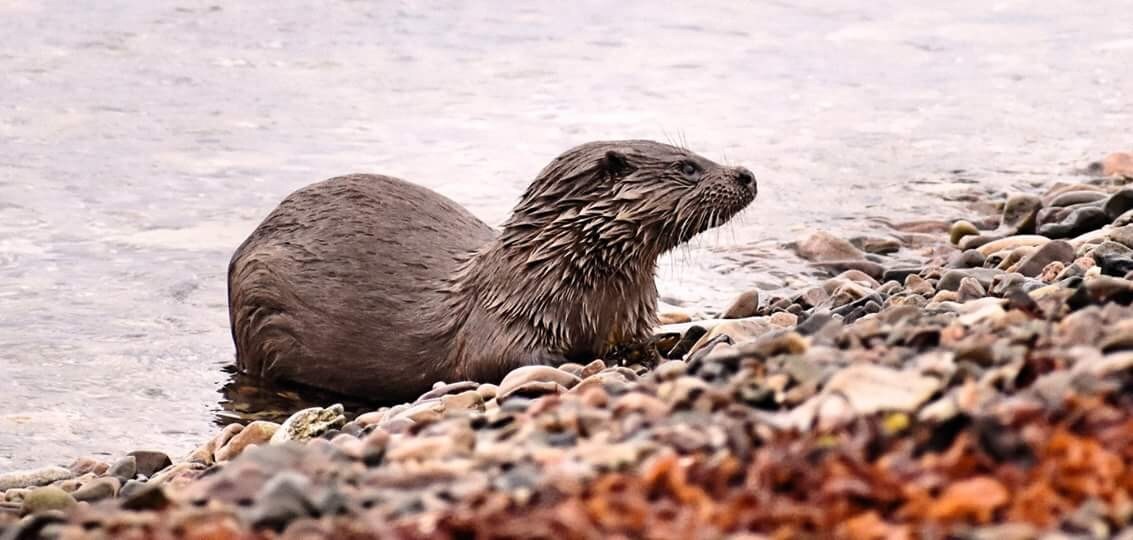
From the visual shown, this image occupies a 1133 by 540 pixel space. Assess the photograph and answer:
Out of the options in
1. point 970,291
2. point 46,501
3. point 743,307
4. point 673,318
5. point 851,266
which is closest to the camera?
point 46,501

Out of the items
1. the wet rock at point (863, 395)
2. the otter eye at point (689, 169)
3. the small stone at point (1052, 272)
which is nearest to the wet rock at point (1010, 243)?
the small stone at point (1052, 272)

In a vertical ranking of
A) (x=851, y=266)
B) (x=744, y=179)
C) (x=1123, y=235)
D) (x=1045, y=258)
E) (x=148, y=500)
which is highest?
(x=148, y=500)

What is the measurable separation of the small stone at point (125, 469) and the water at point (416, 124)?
547 millimetres

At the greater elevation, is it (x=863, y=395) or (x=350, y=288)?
(x=863, y=395)

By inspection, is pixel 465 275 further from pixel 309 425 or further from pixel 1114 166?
pixel 1114 166

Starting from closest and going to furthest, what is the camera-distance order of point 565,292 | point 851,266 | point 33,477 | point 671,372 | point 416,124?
point 671,372 → point 33,477 → point 565,292 → point 851,266 → point 416,124

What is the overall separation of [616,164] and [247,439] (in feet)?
6.29

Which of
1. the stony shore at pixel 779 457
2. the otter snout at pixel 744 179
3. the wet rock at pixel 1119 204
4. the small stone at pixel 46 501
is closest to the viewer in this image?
the stony shore at pixel 779 457

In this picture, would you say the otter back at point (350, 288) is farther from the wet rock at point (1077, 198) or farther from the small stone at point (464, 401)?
the wet rock at point (1077, 198)

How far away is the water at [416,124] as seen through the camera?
829cm

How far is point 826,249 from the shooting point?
9.47 meters

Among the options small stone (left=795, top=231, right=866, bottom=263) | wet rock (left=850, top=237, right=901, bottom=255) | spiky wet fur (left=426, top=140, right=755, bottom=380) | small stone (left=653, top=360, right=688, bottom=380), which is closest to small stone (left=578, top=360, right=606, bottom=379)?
spiky wet fur (left=426, top=140, right=755, bottom=380)

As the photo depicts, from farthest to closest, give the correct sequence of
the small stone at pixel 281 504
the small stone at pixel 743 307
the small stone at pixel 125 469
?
the small stone at pixel 743 307
the small stone at pixel 125 469
the small stone at pixel 281 504

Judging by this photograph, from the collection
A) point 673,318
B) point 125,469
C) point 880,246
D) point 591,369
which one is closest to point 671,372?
point 591,369
